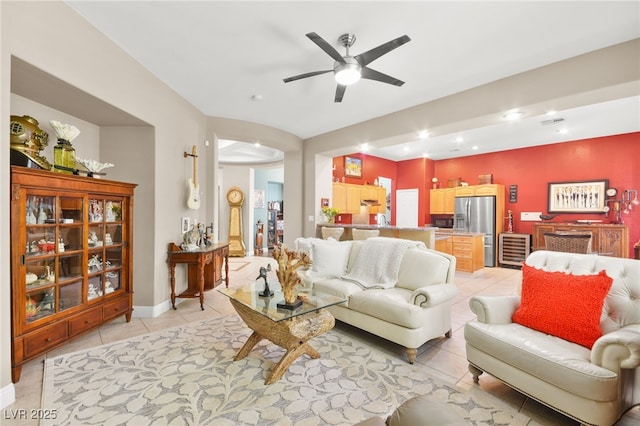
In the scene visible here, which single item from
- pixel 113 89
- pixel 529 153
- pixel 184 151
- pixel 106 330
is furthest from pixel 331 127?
pixel 529 153

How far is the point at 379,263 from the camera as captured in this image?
Result: 3.25 meters

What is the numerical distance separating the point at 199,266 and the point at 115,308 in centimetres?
98

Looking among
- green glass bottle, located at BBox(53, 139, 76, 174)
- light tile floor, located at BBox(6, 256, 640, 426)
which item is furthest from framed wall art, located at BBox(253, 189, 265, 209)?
green glass bottle, located at BBox(53, 139, 76, 174)

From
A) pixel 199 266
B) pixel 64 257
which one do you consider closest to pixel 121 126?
pixel 64 257

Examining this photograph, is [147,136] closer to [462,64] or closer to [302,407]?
[302,407]

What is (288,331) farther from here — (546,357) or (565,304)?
(565,304)

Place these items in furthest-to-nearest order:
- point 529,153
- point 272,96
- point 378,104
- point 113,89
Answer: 1. point 529,153
2. point 378,104
3. point 272,96
4. point 113,89

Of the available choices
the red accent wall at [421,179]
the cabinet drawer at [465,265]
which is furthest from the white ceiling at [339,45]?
the red accent wall at [421,179]

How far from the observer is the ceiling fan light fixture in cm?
A: 258

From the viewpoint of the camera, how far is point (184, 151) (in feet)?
13.3

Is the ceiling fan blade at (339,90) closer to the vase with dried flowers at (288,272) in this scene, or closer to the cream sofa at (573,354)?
the vase with dried flowers at (288,272)

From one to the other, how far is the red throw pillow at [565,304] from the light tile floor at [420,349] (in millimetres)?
517

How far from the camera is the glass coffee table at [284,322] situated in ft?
7.01

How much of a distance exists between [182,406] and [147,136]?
2.96m
